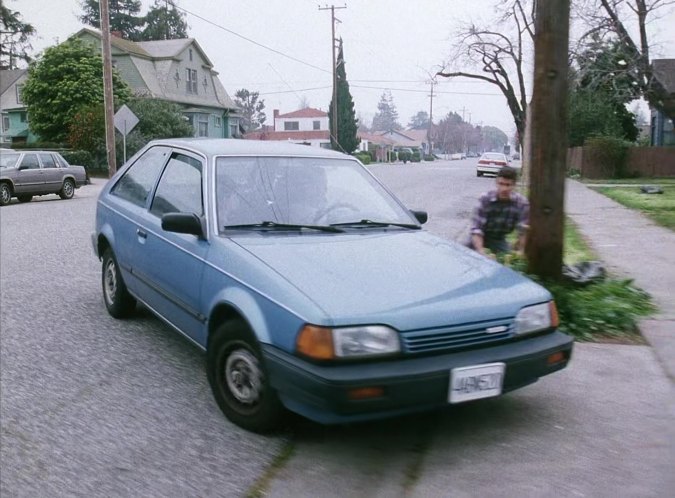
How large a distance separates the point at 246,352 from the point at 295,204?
126 cm

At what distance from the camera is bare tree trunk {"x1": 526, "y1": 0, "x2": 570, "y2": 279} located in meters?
6.32

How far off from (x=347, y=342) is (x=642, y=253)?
797 centimetres

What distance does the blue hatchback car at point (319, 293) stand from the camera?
A: 132 inches

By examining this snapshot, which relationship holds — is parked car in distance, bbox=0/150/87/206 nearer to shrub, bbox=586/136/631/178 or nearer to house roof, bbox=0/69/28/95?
shrub, bbox=586/136/631/178

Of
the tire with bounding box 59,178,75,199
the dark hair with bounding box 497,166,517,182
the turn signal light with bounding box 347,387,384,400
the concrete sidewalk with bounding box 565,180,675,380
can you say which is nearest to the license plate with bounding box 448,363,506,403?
the turn signal light with bounding box 347,387,384,400

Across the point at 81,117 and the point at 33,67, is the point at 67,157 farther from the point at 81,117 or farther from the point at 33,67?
the point at 33,67

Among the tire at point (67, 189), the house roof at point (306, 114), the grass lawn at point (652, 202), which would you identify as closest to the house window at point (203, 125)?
the tire at point (67, 189)

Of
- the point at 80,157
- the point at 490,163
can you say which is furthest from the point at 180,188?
the point at 490,163

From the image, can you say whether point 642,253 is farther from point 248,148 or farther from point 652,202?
point 652,202

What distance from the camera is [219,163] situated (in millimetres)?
4773

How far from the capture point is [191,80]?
51.2 m

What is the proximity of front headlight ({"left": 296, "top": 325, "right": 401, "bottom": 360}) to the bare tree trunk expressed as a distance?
3.53 meters

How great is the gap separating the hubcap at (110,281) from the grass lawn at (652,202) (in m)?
10.4

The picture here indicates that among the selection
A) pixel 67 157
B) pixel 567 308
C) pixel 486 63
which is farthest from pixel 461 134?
pixel 567 308
